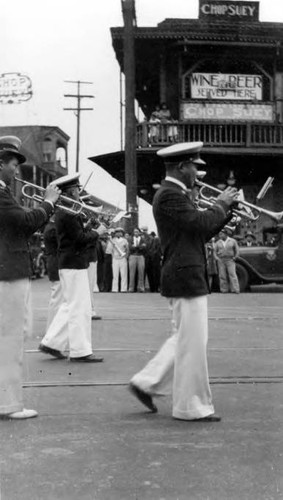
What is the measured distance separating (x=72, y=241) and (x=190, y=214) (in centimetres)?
295

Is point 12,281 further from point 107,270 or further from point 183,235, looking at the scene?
point 107,270

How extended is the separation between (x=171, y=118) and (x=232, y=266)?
8.07 m

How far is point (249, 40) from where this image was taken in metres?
24.0

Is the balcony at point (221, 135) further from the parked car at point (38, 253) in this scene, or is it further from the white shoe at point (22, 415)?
the white shoe at point (22, 415)

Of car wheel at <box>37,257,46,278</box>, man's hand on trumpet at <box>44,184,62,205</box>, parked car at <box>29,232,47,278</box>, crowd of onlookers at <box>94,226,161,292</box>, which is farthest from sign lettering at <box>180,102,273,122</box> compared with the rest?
man's hand on trumpet at <box>44,184,62,205</box>

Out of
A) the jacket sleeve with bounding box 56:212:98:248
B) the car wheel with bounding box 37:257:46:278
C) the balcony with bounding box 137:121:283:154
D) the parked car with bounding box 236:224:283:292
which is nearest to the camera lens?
the jacket sleeve with bounding box 56:212:98:248

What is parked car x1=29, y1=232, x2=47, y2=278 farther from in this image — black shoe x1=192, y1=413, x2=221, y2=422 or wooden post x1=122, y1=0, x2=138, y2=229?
black shoe x1=192, y1=413, x2=221, y2=422

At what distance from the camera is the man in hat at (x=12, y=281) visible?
5637 mm

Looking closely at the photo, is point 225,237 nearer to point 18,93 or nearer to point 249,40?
point 249,40

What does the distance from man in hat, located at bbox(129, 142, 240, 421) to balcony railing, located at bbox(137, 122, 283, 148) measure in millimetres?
18189

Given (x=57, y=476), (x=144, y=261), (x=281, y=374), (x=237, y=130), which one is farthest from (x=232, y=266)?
(x=57, y=476)

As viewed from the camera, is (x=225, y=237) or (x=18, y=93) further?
(x=18, y=93)

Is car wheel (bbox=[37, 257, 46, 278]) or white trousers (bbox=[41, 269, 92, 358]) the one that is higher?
white trousers (bbox=[41, 269, 92, 358])

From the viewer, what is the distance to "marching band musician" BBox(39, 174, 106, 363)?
8.05m
